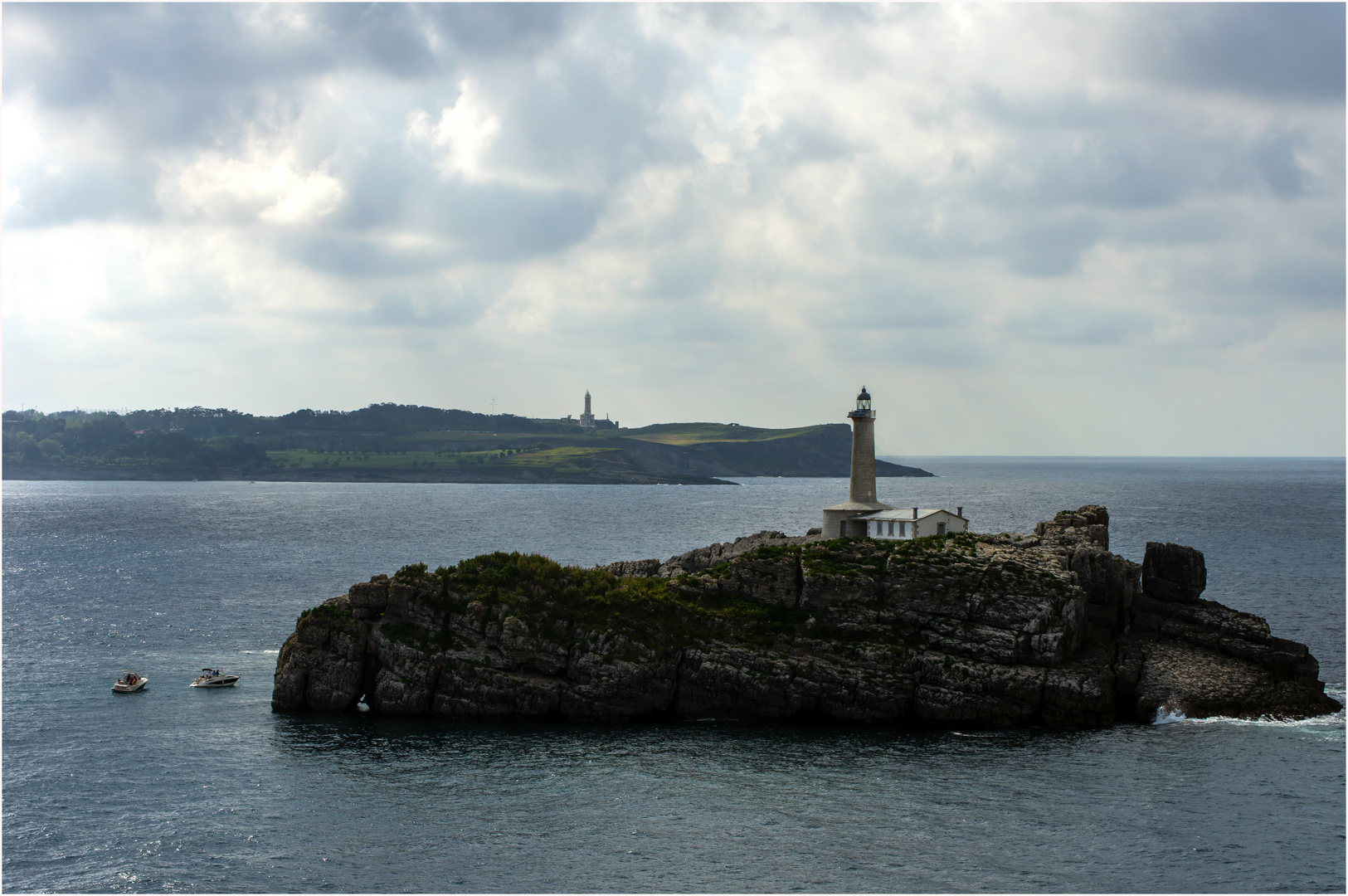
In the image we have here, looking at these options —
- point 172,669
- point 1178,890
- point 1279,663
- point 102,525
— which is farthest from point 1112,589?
point 102,525

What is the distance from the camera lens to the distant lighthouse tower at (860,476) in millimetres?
76625

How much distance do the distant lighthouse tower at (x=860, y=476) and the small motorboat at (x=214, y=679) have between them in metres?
41.4

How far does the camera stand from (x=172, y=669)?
66562mm

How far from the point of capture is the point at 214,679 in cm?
6275

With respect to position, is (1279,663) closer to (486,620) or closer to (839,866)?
(839,866)

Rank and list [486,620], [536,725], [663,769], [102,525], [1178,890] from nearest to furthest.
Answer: [1178,890] → [663,769] → [536,725] → [486,620] → [102,525]

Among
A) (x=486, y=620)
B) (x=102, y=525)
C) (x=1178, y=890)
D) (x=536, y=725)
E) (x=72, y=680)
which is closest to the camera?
(x=1178, y=890)

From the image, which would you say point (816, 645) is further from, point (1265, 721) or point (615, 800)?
point (1265, 721)

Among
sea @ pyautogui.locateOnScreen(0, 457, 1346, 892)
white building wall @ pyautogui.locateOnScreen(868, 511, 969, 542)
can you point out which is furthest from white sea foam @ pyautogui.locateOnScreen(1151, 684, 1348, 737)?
white building wall @ pyautogui.locateOnScreen(868, 511, 969, 542)

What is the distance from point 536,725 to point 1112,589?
3520 centimetres

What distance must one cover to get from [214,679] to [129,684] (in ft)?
15.4

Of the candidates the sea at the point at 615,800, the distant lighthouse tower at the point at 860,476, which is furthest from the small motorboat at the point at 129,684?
the distant lighthouse tower at the point at 860,476

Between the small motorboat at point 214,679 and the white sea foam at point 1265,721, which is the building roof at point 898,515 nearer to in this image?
the white sea foam at point 1265,721

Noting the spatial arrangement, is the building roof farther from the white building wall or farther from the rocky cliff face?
the rocky cliff face
